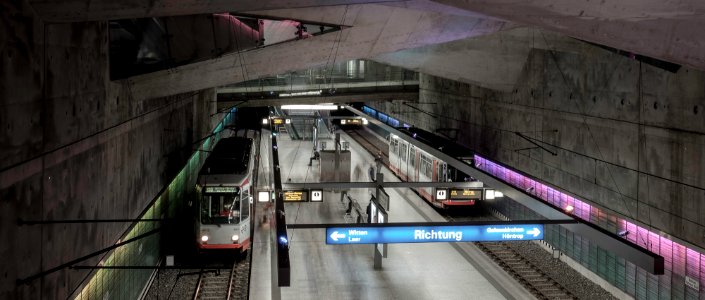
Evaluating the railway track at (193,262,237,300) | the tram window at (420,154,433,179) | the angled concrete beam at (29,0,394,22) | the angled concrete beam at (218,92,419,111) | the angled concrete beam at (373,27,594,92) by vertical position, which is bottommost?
the railway track at (193,262,237,300)

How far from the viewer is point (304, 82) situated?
35.8 metres

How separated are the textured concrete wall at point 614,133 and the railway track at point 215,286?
973 cm

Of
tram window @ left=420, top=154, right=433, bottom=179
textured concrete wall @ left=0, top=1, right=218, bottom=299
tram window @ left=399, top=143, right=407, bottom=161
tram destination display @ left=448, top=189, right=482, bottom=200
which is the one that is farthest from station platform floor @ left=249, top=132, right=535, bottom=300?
tram window @ left=399, top=143, right=407, bottom=161

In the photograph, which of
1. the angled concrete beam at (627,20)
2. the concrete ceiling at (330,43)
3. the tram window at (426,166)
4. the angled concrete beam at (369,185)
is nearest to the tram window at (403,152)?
the tram window at (426,166)

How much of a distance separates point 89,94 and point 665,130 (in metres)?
11.6

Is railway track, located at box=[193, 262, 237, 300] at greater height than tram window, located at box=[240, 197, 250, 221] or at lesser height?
lesser

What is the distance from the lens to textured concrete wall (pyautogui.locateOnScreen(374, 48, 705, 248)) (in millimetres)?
13758

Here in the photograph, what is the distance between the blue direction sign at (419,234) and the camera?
36.2ft

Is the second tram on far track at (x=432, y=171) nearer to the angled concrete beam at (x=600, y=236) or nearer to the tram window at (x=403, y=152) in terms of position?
the tram window at (x=403, y=152)

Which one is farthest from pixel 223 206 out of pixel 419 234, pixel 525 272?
pixel 525 272

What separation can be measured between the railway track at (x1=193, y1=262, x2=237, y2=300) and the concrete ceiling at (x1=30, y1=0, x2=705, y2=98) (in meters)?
5.04

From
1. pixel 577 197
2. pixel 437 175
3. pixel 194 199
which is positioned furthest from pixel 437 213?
pixel 194 199

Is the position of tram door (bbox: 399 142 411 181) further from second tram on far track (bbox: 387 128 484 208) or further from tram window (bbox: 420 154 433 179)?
tram window (bbox: 420 154 433 179)

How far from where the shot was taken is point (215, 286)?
1733cm
